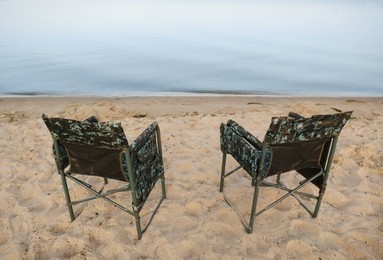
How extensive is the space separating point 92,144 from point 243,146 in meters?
1.51

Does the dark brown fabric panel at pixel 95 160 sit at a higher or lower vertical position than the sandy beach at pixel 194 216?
higher

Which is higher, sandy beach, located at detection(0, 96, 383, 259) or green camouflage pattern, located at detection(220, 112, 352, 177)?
green camouflage pattern, located at detection(220, 112, 352, 177)

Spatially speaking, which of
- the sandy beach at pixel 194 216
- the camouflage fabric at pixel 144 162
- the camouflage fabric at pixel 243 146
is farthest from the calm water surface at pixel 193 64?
the camouflage fabric at pixel 144 162

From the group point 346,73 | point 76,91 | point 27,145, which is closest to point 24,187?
point 27,145

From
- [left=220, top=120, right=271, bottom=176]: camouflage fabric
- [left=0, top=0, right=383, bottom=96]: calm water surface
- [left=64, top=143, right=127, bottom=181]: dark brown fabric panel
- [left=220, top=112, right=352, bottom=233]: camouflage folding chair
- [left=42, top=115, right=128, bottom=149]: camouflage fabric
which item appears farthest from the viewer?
Result: [left=0, top=0, right=383, bottom=96]: calm water surface

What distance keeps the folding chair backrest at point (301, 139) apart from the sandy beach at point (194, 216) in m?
0.80

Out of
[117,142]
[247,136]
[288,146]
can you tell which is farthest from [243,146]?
[117,142]

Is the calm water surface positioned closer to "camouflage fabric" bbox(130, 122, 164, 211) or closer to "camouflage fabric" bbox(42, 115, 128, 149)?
"camouflage fabric" bbox(130, 122, 164, 211)

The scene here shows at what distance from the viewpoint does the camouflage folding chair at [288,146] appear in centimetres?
226

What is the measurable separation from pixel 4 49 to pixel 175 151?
62.0 ft

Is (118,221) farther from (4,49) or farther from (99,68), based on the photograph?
(4,49)

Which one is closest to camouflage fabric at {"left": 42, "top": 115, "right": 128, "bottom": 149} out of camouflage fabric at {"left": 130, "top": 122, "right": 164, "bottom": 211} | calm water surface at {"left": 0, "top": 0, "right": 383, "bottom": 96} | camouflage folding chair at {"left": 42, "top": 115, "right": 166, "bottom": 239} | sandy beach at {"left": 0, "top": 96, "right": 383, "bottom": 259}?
camouflage folding chair at {"left": 42, "top": 115, "right": 166, "bottom": 239}

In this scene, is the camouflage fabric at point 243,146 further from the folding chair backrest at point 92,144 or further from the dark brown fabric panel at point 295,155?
the folding chair backrest at point 92,144

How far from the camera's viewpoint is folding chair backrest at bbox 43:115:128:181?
2170mm
